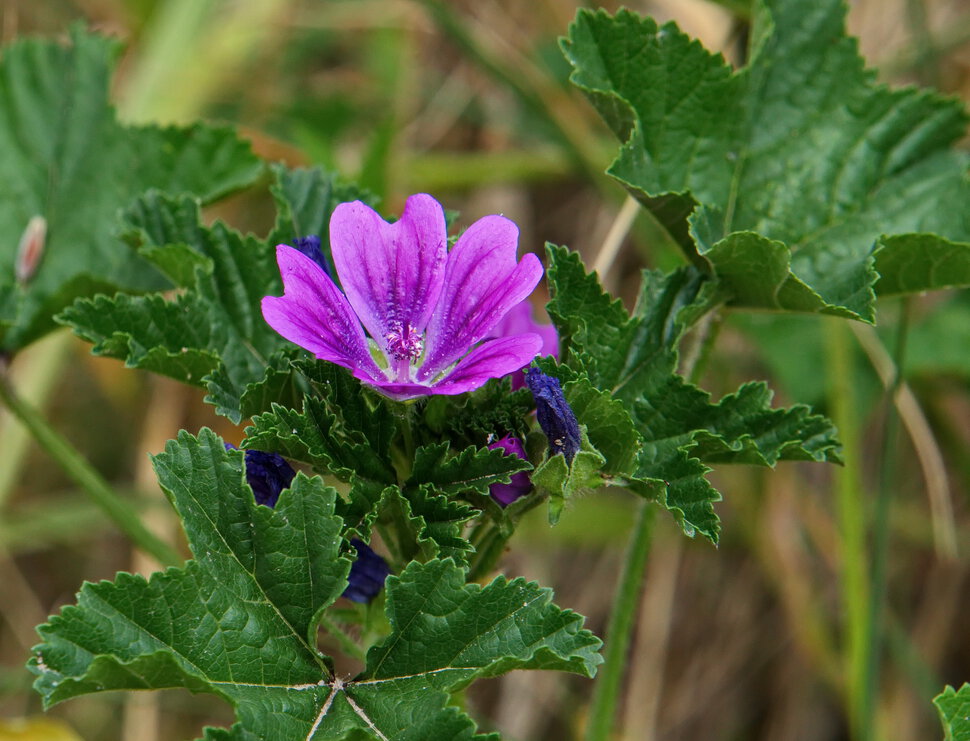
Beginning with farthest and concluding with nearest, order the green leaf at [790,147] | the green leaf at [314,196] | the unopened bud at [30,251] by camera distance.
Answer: the unopened bud at [30,251]
the green leaf at [314,196]
the green leaf at [790,147]

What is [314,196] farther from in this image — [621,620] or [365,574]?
[621,620]

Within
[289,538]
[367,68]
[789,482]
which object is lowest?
[789,482]

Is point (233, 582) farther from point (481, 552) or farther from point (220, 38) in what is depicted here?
point (220, 38)

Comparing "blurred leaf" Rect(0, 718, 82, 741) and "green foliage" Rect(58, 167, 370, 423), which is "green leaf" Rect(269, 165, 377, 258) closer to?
"green foliage" Rect(58, 167, 370, 423)

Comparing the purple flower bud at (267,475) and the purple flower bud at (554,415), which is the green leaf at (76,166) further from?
the purple flower bud at (554,415)

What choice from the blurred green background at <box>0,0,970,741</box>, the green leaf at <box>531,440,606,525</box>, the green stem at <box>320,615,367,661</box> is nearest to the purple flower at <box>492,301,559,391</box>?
the green leaf at <box>531,440,606,525</box>

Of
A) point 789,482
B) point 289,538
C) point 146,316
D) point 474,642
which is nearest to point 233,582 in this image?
point 289,538

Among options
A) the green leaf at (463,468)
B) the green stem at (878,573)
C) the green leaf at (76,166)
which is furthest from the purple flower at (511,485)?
the green stem at (878,573)
